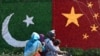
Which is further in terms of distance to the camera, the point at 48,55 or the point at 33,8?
the point at 33,8

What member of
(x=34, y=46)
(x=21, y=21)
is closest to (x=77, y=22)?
(x=21, y=21)

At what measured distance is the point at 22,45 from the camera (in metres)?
17.0

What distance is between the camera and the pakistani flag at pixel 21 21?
16938 millimetres

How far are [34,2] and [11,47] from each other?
1714mm

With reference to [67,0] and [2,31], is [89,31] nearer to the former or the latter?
[67,0]

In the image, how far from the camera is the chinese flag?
54.5ft

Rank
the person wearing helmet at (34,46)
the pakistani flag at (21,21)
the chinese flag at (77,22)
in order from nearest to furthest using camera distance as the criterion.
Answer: the person wearing helmet at (34,46)
the chinese flag at (77,22)
the pakistani flag at (21,21)

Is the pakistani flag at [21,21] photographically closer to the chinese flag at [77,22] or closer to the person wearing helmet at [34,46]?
the chinese flag at [77,22]

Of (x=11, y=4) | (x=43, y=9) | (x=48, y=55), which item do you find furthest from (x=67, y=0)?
(x=48, y=55)

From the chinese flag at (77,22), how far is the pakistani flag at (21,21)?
378 mm

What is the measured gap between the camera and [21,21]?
17047 mm

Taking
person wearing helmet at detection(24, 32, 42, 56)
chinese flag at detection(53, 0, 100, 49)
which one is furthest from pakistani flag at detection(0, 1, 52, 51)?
person wearing helmet at detection(24, 32, 42, 56)

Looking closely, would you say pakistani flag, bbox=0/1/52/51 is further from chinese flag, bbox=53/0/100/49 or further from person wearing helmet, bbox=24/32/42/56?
person wearing helmet, bbox=24/32/42/56

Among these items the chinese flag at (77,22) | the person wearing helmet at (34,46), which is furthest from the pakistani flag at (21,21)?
the person wearing helmet at (34,46)
